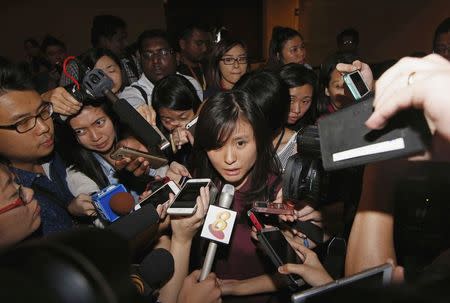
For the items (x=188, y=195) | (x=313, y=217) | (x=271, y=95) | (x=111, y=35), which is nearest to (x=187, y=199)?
(x=188, y=195)

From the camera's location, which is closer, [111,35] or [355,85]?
[355,85]

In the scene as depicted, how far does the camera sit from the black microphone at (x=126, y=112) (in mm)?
1560

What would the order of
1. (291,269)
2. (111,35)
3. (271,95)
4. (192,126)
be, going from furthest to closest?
(111,35) → (271,95) → (192,126) → (291,269)

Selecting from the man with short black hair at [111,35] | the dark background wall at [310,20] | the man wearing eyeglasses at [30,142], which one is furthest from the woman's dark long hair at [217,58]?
the dark background wall at [310,20]

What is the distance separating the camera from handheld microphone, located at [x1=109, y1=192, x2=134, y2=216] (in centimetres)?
139

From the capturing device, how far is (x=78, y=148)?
1.89 meters

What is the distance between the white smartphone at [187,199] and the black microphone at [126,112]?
31 centimetres

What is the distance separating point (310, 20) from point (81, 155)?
8.22 m

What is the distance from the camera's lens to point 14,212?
109 centimetres

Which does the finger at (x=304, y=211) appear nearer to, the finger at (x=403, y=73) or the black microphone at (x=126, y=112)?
the black microphone at (x=126, y=112)

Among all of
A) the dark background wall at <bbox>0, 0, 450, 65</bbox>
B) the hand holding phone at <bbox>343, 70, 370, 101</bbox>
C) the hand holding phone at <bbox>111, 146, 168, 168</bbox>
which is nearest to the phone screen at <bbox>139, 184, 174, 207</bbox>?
the hand holding phone at <bbox>111, 146, 168, 168</bbox>

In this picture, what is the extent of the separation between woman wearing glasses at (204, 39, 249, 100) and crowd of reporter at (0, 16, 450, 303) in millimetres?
642

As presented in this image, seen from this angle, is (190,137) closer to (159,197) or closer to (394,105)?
(159,197)

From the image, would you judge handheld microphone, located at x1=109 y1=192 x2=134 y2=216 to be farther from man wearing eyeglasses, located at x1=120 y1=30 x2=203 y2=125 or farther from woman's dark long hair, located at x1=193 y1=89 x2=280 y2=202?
man wearing eyeglasses, located at x1=120 y1=30 x2=203 y2=125
